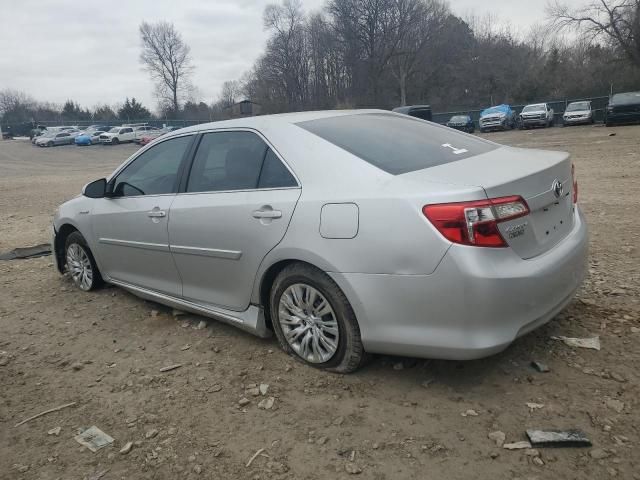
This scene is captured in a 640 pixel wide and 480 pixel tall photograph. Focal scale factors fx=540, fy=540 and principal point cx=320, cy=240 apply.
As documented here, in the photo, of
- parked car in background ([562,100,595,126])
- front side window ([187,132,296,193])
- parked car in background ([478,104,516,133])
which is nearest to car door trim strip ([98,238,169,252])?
front side window ([187,132,296,193])

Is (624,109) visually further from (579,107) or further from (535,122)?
(535,122)

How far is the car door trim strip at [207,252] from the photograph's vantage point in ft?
11.5

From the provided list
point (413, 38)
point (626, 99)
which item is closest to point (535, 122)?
point (626, 99)

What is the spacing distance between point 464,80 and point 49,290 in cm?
5913

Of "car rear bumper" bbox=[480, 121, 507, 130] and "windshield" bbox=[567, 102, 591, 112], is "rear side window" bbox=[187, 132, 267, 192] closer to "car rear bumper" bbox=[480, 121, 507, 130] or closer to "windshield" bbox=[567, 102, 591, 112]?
"windshield" bbox=[567, 102, 591, 112]

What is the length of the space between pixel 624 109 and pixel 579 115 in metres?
5.57

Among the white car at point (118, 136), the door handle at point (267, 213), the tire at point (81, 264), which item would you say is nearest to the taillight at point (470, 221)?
the door handle at point (267, 213)

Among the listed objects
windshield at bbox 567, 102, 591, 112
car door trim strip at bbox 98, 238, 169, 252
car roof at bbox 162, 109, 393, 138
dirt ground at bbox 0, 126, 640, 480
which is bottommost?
dirt ground at bbox 0, 126, 640, 480

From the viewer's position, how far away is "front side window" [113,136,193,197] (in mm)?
4168

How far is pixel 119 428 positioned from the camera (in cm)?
293

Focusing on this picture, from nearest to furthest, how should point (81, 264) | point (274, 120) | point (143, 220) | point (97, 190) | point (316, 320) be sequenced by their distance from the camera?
1. point (316, 320)
2. point (274, 120)
3. point (143, 220)
4. point (97, 190)
5. point (81, 264)

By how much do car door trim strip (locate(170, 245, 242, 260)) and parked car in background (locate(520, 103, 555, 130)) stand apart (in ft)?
112

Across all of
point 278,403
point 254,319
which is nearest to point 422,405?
point 278,403

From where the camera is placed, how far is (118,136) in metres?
47.6
